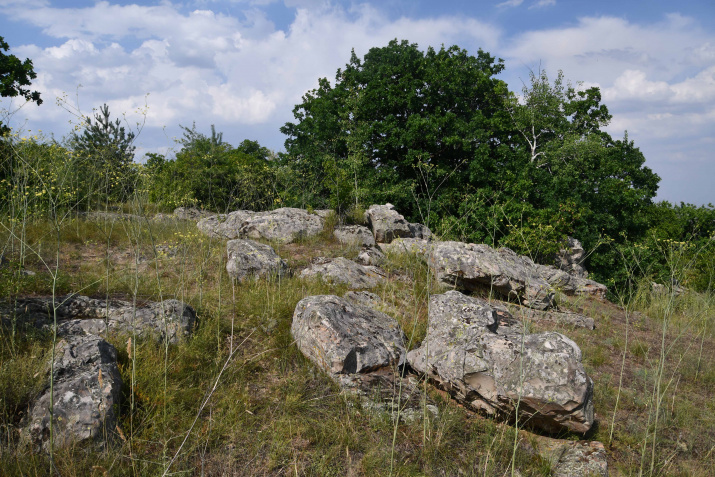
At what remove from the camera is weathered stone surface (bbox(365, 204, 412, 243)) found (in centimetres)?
940

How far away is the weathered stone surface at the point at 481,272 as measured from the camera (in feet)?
21.5

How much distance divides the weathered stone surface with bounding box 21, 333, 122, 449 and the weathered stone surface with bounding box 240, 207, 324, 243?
5238 millimetres

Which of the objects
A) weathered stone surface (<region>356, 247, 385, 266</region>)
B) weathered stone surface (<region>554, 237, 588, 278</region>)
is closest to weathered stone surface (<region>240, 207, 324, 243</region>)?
weathered stone surface (<region>356, 247, 385, 266</region>)

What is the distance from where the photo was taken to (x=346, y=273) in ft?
21.7

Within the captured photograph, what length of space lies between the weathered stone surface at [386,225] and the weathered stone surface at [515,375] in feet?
17.0

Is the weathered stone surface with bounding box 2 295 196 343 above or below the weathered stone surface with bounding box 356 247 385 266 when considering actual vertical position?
below

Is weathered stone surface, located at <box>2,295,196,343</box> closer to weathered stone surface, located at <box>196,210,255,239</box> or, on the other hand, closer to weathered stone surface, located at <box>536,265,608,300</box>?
weathered stone surface, located at <box>196,210,255,239</box>

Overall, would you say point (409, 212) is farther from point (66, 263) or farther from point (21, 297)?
point (21, 297)

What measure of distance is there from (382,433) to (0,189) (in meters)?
7.89

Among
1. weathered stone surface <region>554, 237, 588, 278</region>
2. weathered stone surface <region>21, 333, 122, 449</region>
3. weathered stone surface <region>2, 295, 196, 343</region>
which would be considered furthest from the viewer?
weathered stone surface <region>554, 237, 588, 278</region>

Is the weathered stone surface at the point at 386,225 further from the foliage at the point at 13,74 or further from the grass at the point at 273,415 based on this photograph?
the foliage at the point at 13,74

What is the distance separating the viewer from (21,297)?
4582mm

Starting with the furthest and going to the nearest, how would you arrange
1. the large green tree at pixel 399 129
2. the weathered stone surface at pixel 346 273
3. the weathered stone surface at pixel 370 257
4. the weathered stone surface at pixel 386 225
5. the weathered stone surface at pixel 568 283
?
1. the large green tree at pixel 399 129
2. the weathered stone surface at pixel 386 225
3. the weathered stone surface at pixel 568 283
4. the weathered stone surface at pixel 370 257
5. the weathered stone surface at pixel 346 273

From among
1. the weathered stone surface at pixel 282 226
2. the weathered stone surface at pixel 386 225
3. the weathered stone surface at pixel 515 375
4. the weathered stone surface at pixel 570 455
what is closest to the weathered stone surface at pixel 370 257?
the weathered stone surface at pixel 386 225
